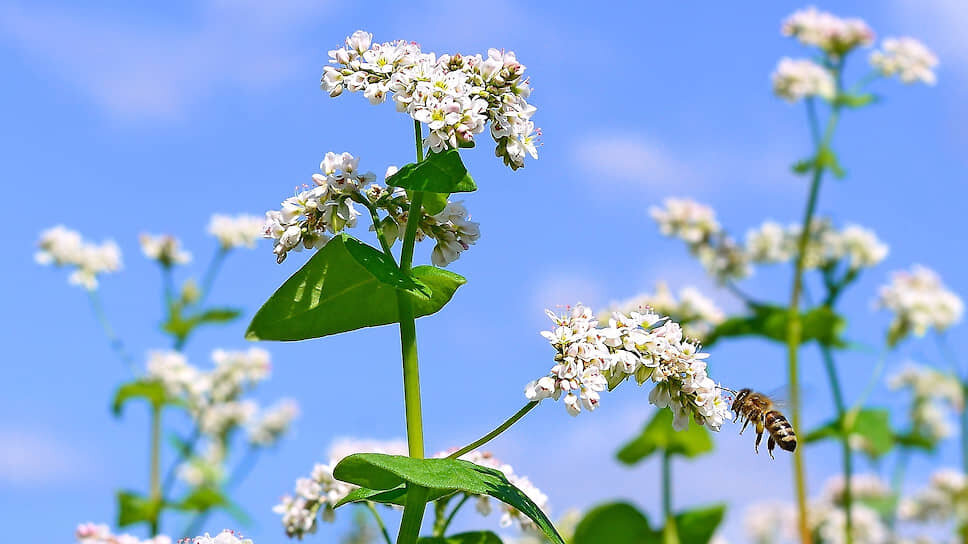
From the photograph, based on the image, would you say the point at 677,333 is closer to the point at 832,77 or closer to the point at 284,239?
the point at 284,239

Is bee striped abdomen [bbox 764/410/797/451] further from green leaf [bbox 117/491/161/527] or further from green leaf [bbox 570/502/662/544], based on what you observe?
green leaf [bbox 117/491/161/527]

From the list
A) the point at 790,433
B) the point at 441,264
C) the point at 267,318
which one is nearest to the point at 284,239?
the point at 267,318

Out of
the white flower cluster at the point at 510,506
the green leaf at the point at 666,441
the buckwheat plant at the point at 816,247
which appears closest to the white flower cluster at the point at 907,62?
the buckwheat plant at the point at 816,247

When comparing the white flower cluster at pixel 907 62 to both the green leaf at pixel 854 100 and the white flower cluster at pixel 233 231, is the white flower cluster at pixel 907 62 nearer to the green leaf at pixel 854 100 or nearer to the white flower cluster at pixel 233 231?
the green leaf at pixel 854 100

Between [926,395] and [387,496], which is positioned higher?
[926,395]

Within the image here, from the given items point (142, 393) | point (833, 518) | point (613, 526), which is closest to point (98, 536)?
point (613, 526)

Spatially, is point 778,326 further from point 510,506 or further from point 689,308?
point 510,506
